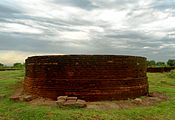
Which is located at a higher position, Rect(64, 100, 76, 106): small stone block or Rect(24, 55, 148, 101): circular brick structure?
Rect(24, 55, 148, 101): circular brick structure

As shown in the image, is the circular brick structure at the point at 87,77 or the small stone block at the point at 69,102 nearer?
the small stone block at the point at 69,102

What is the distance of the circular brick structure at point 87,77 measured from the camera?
6.68 meters

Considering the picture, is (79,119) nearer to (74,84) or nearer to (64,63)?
(74,84)

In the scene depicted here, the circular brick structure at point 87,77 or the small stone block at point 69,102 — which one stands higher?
the circular brick structure at point 87,77

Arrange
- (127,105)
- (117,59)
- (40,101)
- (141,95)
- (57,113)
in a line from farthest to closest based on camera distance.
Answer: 1. (141,95)
2. (117,59)
3. (40,101)
4. (127,105)
5. (57,113)

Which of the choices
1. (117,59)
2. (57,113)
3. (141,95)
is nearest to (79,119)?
(57,113)

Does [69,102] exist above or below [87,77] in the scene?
below

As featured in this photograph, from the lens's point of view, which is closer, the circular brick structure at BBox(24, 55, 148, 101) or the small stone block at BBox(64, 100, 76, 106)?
the small stone block at BBox(64, 100, 76, 106)

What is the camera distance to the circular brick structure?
6.68 metres

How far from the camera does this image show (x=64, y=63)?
6887mm

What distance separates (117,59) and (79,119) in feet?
12.0

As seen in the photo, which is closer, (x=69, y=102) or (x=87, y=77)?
(x=69, y=102)

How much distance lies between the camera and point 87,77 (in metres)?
6.72

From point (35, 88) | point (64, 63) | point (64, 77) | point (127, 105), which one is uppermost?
point (64, 63)
